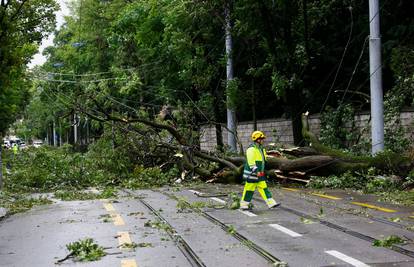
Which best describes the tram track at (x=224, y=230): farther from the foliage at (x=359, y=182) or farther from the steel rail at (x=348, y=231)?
the foliage at (x=359, y=182)

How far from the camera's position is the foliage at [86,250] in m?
7.23

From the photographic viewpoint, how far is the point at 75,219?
1088 cm

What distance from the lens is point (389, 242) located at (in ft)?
24.6

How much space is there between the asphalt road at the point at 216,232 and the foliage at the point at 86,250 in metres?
0.13

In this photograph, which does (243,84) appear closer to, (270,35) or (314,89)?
(314,89)

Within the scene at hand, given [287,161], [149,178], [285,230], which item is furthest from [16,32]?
[285,230]

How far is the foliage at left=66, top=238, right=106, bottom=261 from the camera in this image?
7.23m

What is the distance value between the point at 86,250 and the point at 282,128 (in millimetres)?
19636

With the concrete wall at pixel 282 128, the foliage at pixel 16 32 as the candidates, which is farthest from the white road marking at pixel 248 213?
the foliage at pixel 16 32

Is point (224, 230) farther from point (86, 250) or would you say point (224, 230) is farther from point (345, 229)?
point (86, 250)

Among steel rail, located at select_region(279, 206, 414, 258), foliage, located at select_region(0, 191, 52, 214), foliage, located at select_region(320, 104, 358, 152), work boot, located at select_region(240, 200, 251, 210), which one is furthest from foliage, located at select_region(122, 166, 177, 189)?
steel rail, located at select_region(279, 206, 414, 258)

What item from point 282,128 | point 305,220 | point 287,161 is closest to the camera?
point 305,220

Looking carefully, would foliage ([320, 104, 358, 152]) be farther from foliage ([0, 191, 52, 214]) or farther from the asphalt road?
foliage ([0, 191, 52, 214])

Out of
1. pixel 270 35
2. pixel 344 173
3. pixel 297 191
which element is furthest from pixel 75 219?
pixel 270 35
